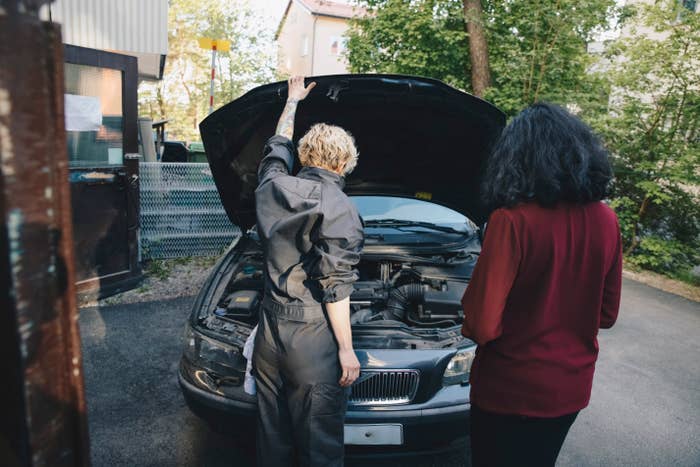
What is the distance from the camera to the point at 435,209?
421 centimetres

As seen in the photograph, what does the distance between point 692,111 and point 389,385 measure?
7083mm

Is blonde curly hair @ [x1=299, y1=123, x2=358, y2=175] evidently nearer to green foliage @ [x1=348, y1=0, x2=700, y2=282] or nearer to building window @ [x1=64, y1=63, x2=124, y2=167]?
building window @ [x1=64, y1=63, x2=124, y2=167]

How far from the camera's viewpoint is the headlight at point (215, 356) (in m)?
2.52

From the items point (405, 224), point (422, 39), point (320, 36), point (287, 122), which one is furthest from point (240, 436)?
point (320, 36)

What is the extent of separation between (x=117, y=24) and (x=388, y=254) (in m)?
6.74

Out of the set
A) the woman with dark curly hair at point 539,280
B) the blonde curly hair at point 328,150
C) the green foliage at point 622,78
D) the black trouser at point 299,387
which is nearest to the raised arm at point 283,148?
the blonde curly hair at point 328,150

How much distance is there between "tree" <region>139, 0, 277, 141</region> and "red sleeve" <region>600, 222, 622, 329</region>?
2077 centimetres

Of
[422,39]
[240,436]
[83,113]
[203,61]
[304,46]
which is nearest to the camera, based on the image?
[240,436]

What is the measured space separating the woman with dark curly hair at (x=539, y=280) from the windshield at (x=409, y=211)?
2.38m

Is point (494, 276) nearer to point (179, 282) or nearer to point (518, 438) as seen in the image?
point (518, 438)

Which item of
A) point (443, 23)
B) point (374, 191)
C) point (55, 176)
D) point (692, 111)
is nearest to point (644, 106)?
point (692, 111)

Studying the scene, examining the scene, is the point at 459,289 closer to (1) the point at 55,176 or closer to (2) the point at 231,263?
(2) the point at 231,263

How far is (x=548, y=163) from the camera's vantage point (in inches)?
61.7

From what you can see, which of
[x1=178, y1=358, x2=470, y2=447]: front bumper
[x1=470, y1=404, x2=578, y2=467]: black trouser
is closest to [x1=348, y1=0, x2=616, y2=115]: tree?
[x1=178, y1=358, x2=470, y2=447]: front bumper
